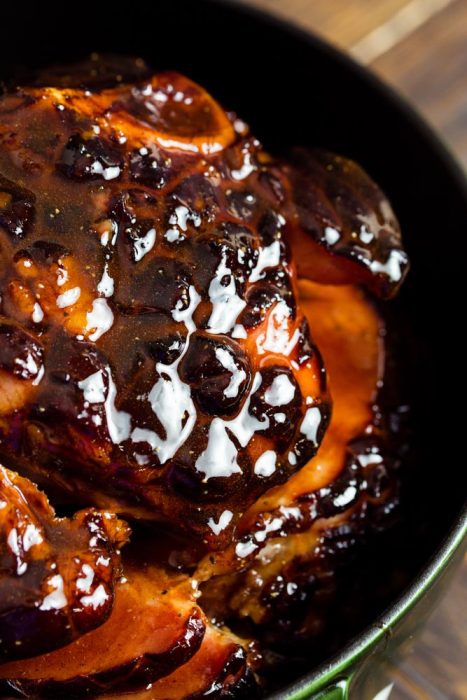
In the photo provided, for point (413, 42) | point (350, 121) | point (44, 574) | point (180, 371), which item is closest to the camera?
point (44, 574)

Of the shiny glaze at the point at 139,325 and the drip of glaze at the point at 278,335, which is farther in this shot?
the drip of glaze at the point at 278,335

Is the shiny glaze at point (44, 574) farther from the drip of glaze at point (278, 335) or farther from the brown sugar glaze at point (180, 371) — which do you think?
the drip of glaze at point (278, 335)

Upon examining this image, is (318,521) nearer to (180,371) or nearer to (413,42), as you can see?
(180,371)

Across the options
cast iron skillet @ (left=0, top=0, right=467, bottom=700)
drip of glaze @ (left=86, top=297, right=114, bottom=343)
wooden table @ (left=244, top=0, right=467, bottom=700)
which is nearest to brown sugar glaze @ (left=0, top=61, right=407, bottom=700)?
drip of glaze @ (left=86, top=297, right=114, bottom=343)

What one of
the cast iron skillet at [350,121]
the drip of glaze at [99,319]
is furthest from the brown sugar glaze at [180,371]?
Answer: the cast iron skillet at [350,121]

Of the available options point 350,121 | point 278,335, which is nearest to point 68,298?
point 278,335

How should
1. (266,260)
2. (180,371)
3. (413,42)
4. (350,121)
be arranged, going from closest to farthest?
(180,371)
(266,260)
(350,121)
(413,42)
